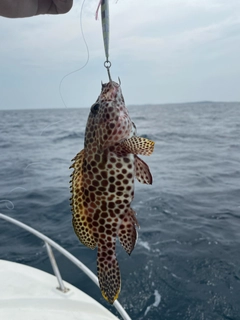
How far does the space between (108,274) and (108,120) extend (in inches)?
38.0

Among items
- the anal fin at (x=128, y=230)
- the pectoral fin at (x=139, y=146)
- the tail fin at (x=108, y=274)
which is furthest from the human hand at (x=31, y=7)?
the tail fin at (x=108, y=274)

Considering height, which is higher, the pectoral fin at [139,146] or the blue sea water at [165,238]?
the pectoral fin at [139,146]

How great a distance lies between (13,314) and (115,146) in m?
3.02

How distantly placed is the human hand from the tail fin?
190 centimetres

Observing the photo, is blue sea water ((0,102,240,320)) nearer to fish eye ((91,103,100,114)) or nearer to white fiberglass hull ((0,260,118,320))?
white fiberglass hull ((0,260,118,320))

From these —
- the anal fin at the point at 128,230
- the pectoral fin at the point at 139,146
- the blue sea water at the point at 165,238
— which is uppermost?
the pectoral fin at the point at 139,146

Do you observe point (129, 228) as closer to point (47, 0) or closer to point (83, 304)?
point (47, 0)

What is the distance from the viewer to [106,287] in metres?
2.05

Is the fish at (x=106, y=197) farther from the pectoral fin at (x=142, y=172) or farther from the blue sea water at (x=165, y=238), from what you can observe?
the blue sea water at (x=165, y=238)

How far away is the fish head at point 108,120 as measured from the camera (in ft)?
7.38

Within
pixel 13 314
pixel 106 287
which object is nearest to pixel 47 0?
pixel 106 287

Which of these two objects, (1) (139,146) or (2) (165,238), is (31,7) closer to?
(1) (139,146)

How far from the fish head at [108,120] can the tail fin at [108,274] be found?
0.66 metres

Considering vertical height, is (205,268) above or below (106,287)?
below
